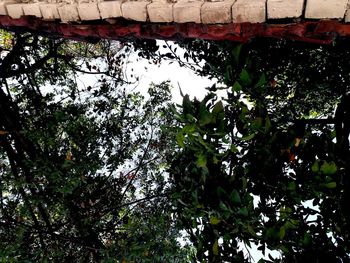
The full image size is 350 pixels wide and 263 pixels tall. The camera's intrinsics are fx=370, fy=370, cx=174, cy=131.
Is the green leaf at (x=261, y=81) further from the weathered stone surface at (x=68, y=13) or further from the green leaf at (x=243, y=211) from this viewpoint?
the weathered stone surface at (x=68, y=13)

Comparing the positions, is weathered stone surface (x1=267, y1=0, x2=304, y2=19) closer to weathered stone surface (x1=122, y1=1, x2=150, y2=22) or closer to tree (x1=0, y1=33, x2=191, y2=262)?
weathered stone surface (x1=122, y1=1, x2=150, y2=22)

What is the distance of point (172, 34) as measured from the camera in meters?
3.17

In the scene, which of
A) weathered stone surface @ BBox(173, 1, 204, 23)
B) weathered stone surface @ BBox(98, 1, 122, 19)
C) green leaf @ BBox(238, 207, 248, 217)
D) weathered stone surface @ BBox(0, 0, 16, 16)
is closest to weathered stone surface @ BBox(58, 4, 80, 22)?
weathered stone surface @ BBox(98, 1, 122, 19)

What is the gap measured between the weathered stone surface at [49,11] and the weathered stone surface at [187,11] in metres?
1.59

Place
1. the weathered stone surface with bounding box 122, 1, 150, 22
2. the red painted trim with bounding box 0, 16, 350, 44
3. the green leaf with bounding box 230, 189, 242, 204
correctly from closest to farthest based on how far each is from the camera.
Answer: the red painted trim with bounding box 0, 16, 350, 44 < the weathered stone surface with bounding box 122, 1, 150, 22 < the green leaf with bounding box 230, 189, 242, 204

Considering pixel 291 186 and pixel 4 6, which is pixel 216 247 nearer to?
pixel 291 186

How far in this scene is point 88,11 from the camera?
3521 mm

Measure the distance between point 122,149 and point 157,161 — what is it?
1508 millimetres

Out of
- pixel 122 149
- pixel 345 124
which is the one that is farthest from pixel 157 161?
pixel 345 124

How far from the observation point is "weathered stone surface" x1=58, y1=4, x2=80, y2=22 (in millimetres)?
3654

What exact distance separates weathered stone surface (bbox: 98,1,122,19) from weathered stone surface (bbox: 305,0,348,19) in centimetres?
173

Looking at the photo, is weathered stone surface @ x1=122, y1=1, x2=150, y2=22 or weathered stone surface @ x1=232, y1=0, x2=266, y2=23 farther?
weathered stone surface @ x1=122, y1=1, x2=150, y2=22

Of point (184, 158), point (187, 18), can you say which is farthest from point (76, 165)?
point (187, 18)

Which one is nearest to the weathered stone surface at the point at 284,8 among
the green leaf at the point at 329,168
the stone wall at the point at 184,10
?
the stone wall at the point at 184,10
